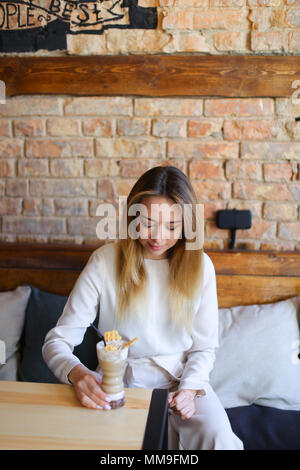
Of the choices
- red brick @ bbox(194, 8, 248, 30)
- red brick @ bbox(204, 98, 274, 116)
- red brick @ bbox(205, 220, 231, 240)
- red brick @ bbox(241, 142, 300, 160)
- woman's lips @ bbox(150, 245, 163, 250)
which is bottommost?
red brick @ bbox(205, 220, 231, 240)

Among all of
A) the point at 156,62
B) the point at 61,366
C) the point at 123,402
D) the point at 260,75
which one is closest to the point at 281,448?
the point at 123,402

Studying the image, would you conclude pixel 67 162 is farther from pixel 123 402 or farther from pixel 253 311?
pixel 123 402

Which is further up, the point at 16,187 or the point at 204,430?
the point at 16,187

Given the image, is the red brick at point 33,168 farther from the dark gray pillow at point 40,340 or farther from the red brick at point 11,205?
the dark gray pillow at point 40,340

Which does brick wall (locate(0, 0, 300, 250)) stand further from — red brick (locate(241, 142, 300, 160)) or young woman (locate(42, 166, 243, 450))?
young woman (locate(42, 166, 243, 450))

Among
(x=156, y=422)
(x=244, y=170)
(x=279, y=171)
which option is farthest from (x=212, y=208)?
(x=156, y=422)

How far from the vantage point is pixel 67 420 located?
3.29 ft

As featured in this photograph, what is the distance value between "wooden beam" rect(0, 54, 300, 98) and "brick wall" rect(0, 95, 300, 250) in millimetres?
44

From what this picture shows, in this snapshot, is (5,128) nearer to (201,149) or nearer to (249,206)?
(201,149)

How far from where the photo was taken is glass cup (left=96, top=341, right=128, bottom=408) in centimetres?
105

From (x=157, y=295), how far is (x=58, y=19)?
1.38 m

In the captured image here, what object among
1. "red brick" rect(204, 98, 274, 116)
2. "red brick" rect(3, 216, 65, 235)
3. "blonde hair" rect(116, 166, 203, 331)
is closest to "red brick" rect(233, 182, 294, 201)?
"red brick" rect(204, 98, 274, 116)

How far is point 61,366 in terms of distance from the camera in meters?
1.25

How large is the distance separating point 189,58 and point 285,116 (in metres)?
0.51
